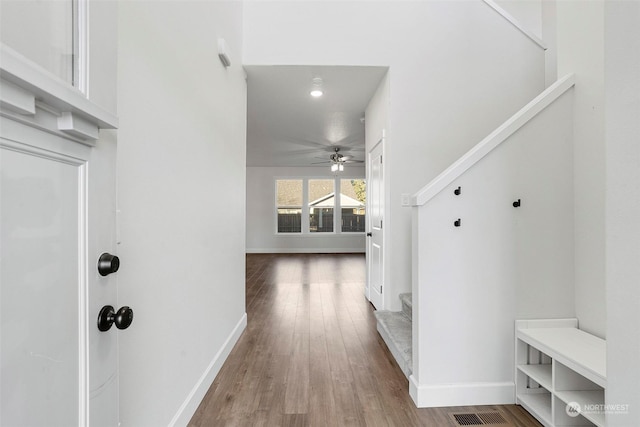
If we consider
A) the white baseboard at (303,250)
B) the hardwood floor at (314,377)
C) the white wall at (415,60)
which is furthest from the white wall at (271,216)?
the white wall at (415,60)

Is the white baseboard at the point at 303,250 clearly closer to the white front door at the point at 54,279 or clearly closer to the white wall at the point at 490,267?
the white wall at the point at 490,267

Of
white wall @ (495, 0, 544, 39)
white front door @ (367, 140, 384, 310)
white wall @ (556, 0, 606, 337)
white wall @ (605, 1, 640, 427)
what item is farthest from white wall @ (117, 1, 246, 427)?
white wall @ (495, 0, 544, 39)

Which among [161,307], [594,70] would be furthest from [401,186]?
[161,307]

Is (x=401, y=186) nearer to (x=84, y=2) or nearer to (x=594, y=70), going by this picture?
(x=594, y=70)

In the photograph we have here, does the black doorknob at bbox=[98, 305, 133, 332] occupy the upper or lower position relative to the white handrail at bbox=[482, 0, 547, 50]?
lower

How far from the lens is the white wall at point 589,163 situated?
6.09 feet

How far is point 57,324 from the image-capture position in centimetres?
64

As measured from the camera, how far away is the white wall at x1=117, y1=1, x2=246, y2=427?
123 centimetres

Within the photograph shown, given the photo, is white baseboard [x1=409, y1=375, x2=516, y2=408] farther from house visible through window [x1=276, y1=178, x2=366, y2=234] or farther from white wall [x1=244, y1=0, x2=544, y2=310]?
house visible through window [x1=276, y1=178, x2=366, y2=234]

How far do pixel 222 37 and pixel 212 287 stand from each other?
188 centimetres

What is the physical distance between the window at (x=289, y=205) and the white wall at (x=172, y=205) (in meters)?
6.86

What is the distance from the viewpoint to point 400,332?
8.87 ft

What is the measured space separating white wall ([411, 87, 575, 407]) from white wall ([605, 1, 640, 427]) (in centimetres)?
117

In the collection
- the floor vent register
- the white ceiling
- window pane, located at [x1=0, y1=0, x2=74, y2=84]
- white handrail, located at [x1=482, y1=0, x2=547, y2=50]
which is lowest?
the floor vent register
